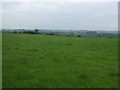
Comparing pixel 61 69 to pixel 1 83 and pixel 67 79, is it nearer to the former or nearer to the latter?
pixel 67 79

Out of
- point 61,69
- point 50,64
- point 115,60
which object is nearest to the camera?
point 61,69

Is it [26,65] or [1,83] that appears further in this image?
[26,65]

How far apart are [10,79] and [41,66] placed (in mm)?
2882

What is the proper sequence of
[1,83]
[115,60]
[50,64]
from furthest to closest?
[115,60] < [50,64] < [1,83]

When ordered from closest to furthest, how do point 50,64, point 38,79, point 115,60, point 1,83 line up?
1. point 1,83
2. point 38,79
3. point 50,64
4. point 115,60

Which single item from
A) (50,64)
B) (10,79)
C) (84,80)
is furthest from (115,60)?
(10,79)

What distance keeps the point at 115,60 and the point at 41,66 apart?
527cm

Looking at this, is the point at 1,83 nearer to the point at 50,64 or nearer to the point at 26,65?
the point at 26,65

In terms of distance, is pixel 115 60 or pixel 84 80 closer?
pixel 84 80

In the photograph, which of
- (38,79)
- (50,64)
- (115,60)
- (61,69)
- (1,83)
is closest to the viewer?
(1,83)

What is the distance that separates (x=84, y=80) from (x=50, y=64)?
3410 mm

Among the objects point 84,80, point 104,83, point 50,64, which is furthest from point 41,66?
point 104,83

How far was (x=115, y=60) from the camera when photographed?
14.5 m

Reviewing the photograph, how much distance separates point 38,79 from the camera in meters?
9.30
